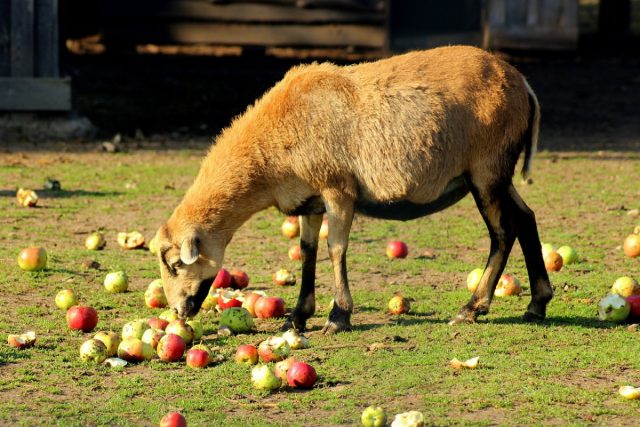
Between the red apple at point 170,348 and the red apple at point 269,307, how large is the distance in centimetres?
114

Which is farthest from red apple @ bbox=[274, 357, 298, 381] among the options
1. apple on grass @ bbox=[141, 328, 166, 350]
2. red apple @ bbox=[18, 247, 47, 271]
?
red apple @ bbox=[18, 247, 47, 271]

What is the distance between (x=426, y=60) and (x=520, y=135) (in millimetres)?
829

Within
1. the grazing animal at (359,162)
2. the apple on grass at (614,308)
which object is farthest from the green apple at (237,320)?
the apple on grass at (614,308)

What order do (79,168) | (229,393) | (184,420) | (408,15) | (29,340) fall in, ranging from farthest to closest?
(408,15) < (79,168) < (29,340) < (229,393) < (184,420)

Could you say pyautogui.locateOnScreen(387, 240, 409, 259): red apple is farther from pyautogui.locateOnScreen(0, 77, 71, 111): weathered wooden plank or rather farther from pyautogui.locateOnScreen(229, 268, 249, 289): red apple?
pyautogui.locateOnScreen(0, 77, 71, 111): weathered wooden plank

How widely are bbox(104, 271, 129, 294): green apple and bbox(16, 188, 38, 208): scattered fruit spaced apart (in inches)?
131

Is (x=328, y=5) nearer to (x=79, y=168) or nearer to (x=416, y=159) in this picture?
(x=79, y=168)

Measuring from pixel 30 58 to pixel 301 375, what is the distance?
1045 centimetres

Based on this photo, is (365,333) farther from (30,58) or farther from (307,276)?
(30,58)

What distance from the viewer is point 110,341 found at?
7113 millimetres

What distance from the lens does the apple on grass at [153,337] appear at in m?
7.20

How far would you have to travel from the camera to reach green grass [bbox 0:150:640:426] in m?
6.14

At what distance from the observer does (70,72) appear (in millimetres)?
19531

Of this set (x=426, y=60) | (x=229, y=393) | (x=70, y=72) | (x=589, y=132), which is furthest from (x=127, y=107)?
(x=229, y=393)
